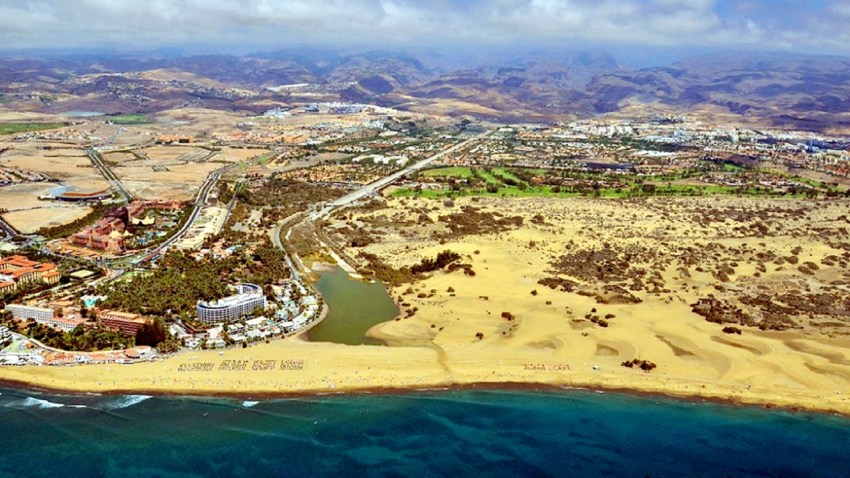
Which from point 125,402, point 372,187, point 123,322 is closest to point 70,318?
point 123,322

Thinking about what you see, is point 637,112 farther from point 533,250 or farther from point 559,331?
point 559,331

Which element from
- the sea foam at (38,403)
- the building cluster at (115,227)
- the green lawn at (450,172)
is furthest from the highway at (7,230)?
the green lawn at (450,172)

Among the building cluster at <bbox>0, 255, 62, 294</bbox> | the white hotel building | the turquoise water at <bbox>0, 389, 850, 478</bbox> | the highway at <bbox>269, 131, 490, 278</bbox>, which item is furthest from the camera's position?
the highway at <bbox>269, 131, 490, 278</bbox>

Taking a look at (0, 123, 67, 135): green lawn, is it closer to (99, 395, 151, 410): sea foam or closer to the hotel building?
the hotel building

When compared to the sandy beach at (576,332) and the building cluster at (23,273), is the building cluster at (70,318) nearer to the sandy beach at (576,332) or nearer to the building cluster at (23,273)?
the sandy beach at (576,332)

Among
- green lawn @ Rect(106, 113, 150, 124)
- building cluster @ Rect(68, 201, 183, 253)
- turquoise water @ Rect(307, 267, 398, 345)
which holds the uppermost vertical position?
green lawn @ Rect(106, 113, 150, 124)

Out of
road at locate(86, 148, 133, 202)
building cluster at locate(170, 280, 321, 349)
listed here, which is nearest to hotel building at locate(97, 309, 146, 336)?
building cluster at locate(170, 280, 321, 349)
